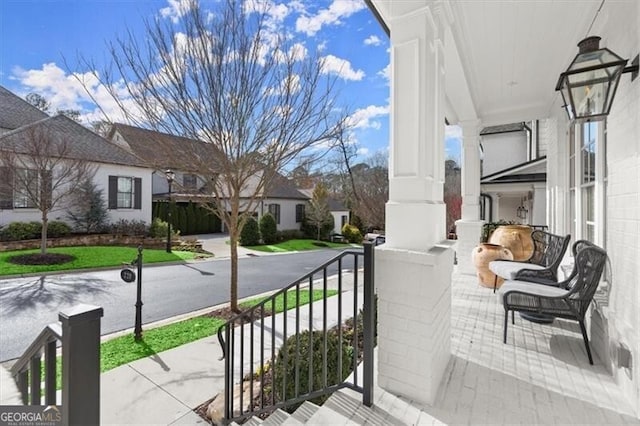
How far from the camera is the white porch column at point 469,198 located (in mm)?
5512

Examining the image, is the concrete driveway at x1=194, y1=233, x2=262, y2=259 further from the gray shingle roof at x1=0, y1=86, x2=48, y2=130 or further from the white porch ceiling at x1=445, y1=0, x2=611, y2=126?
the white porch ceiling at x1=445, y1=0, x2=611, y2=126

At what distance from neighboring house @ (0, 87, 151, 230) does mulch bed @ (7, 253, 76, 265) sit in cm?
204

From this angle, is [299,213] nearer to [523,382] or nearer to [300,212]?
[300,212]

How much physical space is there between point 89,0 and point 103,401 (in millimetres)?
5417

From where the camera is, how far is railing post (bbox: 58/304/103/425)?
93cm

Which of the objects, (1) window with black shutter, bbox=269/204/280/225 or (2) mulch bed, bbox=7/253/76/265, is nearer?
(2) mulch bed, bbox=7/253/76/265

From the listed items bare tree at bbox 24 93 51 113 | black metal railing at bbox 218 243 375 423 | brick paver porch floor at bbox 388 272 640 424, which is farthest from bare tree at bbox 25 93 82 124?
brick paver porch floor at bbox 388 272 640 424

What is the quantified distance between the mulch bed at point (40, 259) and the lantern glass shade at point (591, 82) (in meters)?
11.5

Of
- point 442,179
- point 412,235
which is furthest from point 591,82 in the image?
point 412,235

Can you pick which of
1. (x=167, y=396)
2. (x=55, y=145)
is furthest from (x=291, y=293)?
(x=55, y=145)

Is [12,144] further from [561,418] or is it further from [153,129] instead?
[561,418]

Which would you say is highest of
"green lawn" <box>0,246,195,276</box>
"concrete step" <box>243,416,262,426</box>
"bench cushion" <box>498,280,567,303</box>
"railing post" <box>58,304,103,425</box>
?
"railing post" <box>58,304,103,425</box>

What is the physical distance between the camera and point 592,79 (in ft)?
6.93

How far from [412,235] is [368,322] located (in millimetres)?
638
